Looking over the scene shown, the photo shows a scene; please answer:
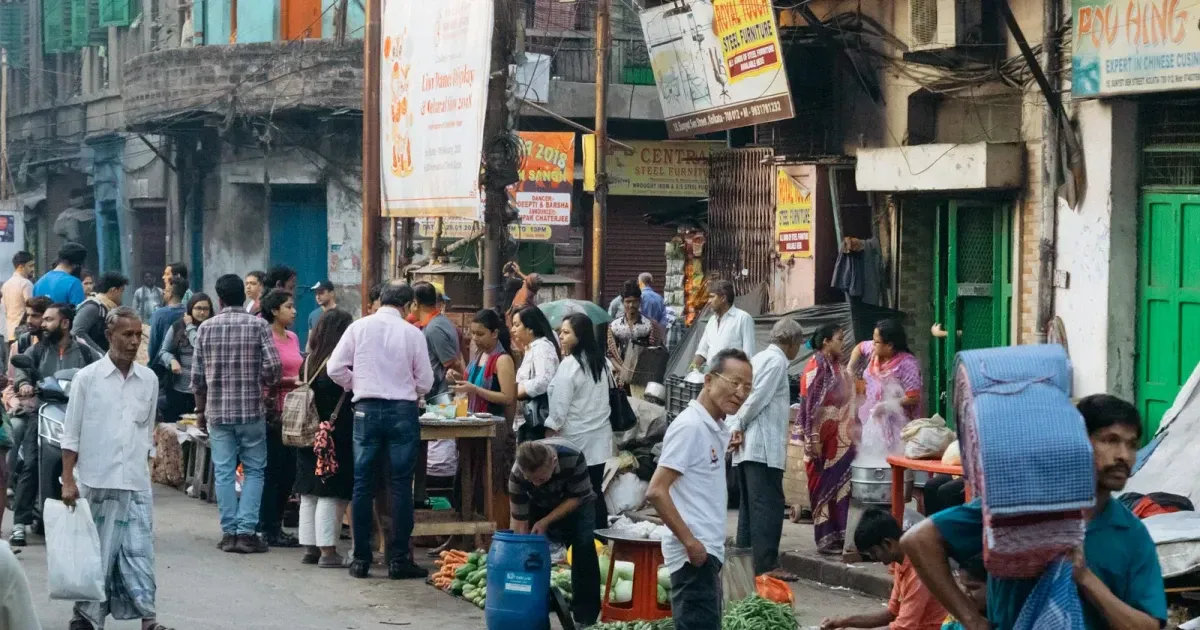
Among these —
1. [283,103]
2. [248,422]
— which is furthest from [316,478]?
[283,103]

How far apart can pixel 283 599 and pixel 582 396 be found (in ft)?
7.02

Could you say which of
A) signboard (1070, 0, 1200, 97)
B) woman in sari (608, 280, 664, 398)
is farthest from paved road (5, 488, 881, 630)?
woman in sari (608, 280, 664, 398)

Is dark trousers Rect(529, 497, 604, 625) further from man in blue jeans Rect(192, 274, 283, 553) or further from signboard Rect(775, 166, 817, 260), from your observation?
signboard Rect(775, 166, 817, 260)

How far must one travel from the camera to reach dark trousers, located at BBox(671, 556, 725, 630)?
21.8ft

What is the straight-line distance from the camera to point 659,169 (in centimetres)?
2692

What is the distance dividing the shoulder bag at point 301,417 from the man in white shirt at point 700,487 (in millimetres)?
4364

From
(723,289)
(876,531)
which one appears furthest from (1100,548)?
(723,289)

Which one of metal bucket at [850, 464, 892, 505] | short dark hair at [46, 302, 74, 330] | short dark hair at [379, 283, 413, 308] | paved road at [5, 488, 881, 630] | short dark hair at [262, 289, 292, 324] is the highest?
short dark hair at [379, 283, 413, 308]

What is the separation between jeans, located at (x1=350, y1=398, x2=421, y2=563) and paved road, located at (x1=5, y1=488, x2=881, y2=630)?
13.6 inches

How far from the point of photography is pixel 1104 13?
1127cm

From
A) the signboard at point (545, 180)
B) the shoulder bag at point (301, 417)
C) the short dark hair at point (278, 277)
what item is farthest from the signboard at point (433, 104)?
the signboard at point (545, 180)

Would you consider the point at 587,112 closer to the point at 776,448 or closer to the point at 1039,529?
the point at 776,448

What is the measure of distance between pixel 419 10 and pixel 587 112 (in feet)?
46.1

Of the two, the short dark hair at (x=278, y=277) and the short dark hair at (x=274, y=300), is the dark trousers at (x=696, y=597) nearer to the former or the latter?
the short dark hair at (x=274, y=300)
